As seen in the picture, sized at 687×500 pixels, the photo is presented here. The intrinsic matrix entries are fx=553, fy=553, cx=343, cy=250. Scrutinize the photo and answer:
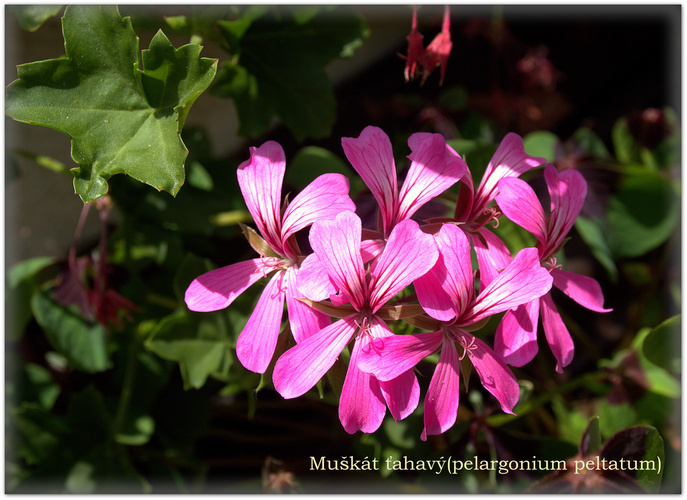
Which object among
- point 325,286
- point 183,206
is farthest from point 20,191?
point 325,286

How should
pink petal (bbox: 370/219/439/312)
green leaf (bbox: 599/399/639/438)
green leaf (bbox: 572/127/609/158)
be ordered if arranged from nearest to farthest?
pink petal (bbox: 370/219/439/312) → green leaf (bbox: 599/399/639/438) → green leaf (bbox: 572/127/609/158)

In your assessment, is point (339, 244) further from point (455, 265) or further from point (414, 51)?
point (414, 51)

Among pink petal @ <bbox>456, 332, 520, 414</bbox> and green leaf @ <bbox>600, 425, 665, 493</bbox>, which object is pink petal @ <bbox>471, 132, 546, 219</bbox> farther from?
green leaf @ <bbox>600, 425, 665, 493</bbox>

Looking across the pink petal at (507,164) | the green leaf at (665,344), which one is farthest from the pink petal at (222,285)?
the green leaf at (665,344)

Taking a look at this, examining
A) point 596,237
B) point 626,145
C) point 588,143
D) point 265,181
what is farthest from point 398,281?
point 626,145

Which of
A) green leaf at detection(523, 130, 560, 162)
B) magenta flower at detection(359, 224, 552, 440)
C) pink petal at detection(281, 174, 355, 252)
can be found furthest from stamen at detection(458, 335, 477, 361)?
green leaf at detection(523, 130, 560, 162)

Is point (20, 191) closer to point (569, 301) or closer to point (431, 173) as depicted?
point (431, 173)
